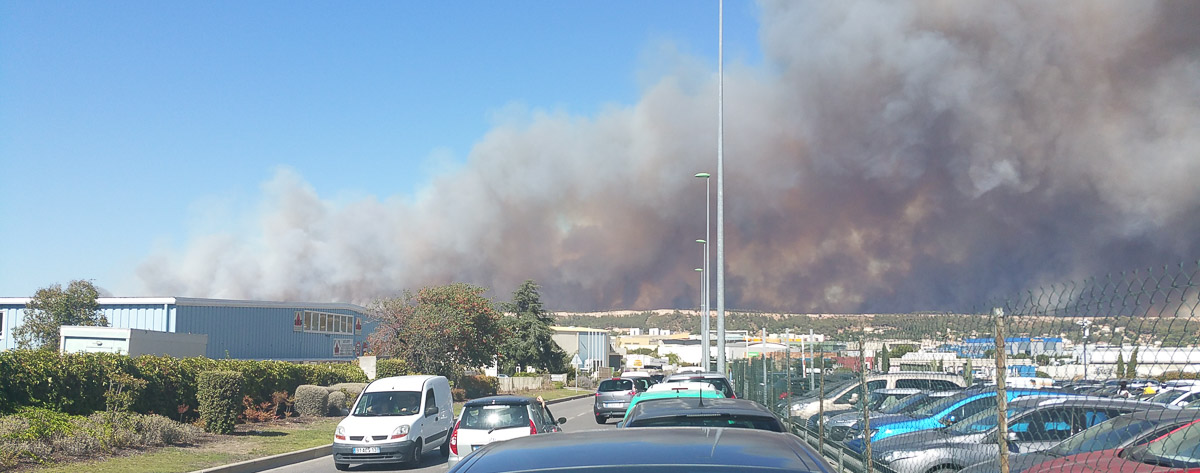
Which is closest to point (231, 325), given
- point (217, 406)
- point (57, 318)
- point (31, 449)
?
point (57, 318)

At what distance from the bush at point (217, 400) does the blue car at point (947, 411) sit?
15.0 metres

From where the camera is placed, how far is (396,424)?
55.6ft

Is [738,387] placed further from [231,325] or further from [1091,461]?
[1091,461]

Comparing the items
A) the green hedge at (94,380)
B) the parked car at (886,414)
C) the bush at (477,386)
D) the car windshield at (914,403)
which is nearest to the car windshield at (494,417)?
the parked car at (886,414)

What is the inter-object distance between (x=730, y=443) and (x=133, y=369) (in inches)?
815

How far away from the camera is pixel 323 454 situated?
787 inches

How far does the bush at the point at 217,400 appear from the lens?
70.7ft

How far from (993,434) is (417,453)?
→ 1237cm

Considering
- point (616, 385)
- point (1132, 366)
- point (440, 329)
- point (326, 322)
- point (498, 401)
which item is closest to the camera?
point (1132, 366)

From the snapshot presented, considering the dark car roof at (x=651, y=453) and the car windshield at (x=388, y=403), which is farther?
the car windshield at (x=388, y=403)

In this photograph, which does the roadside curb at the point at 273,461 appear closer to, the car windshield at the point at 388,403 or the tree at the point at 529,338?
the car windshield at the point at 388,403

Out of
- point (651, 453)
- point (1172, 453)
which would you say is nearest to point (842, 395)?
point (1172, 453)

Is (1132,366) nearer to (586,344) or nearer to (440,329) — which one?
(440,329)

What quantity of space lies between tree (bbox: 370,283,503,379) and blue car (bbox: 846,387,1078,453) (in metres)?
31.6
